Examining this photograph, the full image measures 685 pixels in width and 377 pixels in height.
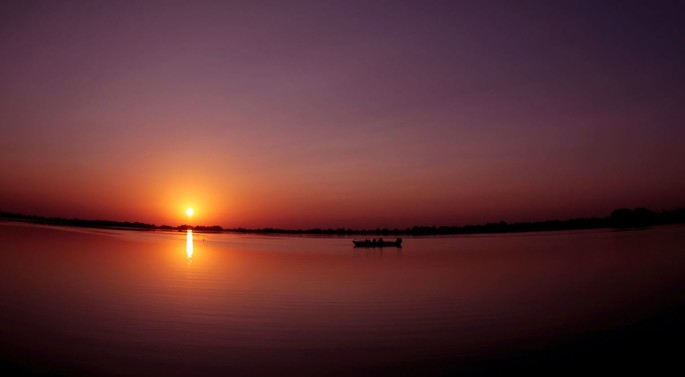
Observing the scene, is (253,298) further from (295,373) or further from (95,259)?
(95,259)

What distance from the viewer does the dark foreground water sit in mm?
10016

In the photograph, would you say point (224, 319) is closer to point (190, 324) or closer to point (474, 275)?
point (190, 324)

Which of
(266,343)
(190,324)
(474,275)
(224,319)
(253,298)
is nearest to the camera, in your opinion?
(266,343)

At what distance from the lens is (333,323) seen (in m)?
14.5

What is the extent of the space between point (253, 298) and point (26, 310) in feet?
26.4

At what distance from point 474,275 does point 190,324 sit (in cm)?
1874

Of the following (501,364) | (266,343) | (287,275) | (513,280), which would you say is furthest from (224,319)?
(513,280)

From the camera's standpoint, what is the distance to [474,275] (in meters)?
27.0

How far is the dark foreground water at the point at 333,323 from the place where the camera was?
32.9 ft

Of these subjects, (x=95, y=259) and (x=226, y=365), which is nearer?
(x=226, y=365)

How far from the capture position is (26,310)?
A: 48.0 feet

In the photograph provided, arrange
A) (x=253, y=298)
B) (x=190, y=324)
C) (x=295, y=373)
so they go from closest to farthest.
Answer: (x=295, y=373) < (x=190, y=324) < (x=253, y=298)

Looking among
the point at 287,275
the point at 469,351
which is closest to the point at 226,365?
the point at 469,351

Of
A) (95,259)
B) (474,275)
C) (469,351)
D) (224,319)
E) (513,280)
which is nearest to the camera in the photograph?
(469,351)
